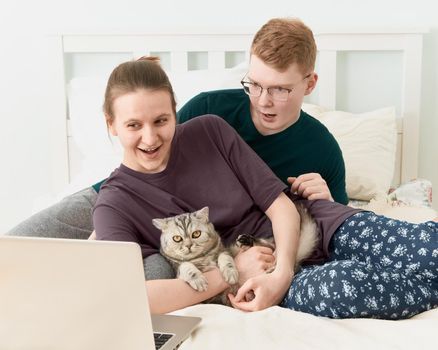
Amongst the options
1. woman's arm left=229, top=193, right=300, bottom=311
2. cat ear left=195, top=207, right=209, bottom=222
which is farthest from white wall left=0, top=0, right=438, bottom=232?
cat ear left=195, top=207, right=209, bottom=222

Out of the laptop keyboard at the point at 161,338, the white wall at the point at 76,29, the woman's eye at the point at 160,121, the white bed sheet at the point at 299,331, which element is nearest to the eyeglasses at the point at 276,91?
the woman's eye at the point at 160,121

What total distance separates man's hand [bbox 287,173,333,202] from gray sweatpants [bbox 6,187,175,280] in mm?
571

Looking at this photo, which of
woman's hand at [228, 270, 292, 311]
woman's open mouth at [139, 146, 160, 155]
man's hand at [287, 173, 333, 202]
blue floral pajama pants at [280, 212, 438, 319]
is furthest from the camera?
man's hand at [287, 173, 333, 202]

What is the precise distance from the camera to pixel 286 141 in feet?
5.85

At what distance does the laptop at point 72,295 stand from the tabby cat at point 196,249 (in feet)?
1.53

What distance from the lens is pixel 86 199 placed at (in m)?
1.82

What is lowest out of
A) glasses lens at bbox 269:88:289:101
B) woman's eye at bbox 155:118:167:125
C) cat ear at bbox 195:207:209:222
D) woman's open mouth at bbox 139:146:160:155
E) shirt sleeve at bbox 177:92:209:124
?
cat ear at bbox 195:207:209:222

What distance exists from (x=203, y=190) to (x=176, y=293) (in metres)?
0.29

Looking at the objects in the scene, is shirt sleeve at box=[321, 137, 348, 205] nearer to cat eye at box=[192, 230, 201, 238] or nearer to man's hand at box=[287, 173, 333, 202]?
man's hand at box=[287, 173, 333, 202]

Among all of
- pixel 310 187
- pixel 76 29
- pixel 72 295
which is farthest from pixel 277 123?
pixel 76 29

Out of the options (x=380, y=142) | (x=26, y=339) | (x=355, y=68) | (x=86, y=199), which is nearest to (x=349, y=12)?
(x=355, y=68)

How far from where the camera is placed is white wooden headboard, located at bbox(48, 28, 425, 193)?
2.48 meters

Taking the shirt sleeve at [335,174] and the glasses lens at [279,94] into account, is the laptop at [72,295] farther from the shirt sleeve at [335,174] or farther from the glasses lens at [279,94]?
the shirt sleeve at [335,174]

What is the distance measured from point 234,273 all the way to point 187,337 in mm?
281
